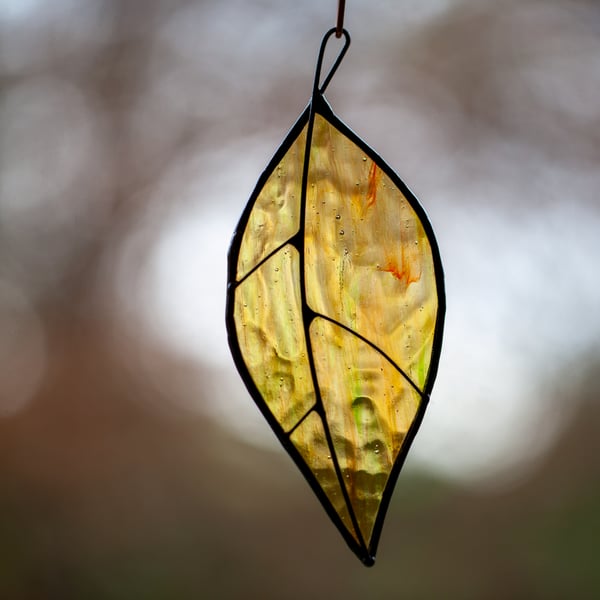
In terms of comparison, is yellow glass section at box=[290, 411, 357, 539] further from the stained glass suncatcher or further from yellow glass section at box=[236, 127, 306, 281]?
yellow glass section at box=[236, 127, 306, 281]

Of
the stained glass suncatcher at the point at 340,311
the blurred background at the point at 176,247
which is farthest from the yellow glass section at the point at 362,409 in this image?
the blurred background at the point at 176,247

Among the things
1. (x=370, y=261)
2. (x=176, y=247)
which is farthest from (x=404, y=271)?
(x=176, y=247)

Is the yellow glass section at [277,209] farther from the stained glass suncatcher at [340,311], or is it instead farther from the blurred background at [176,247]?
the blurred background at [176,247]

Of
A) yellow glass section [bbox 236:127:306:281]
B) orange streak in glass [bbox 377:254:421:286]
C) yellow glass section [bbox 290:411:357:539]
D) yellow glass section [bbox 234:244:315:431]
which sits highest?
yellow glass section [bbox 236:127:306:281]

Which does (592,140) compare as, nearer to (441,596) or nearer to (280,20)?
(280,20)

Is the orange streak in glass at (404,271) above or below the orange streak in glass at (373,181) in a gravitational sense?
below

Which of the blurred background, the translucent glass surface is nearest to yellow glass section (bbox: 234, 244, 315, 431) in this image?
the translucent glass surface

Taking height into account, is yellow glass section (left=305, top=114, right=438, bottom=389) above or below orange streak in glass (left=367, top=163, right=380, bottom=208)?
below
